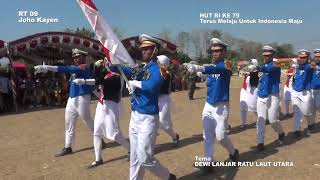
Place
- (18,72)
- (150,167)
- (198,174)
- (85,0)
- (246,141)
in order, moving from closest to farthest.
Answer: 1. (85,0)
2. (150,167)
3. (198,174)
4. (246,141)
5. (18,72)

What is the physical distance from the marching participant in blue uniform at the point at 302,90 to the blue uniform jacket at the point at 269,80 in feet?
4.64

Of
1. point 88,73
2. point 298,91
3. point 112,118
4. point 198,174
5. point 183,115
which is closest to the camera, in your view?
point 198,174

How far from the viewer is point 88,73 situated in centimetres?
862

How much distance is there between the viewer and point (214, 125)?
7152mm

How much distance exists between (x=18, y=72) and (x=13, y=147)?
12.6 metres

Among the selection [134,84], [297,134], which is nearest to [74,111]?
[134,84]

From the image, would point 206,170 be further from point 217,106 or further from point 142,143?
point 142,143

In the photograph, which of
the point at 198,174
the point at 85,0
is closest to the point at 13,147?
the point at 198,174

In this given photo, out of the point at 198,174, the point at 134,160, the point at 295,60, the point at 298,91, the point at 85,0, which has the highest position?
the point at 85,0

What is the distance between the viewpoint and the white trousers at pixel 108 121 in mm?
7812

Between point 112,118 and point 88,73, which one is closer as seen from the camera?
point 112,118

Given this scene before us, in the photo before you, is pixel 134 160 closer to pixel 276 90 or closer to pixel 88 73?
pixel 88 73

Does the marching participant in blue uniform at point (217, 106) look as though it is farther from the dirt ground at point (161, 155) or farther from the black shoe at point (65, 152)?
the black shoe at point (65, 152)

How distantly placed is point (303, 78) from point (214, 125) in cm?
405
